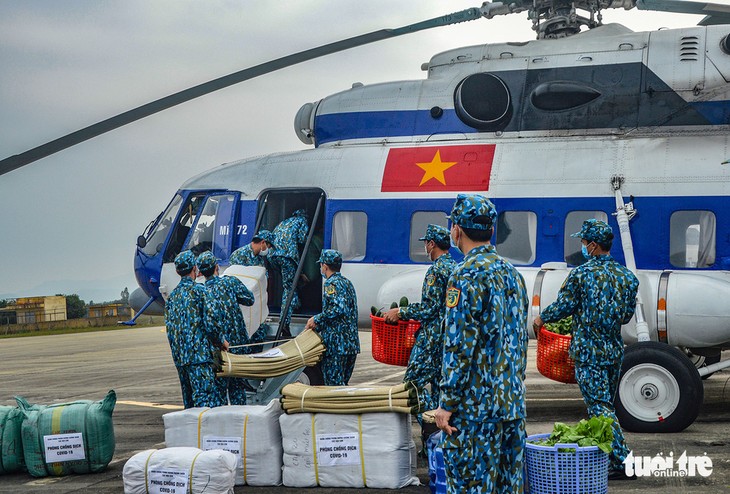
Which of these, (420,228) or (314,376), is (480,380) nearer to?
(314,376)

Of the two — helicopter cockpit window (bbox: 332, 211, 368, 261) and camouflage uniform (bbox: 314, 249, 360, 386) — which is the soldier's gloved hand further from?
helicopter cockpit window (bbox: 332, 211, 368, 261)

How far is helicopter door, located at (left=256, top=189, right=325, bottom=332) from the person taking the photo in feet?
34.2

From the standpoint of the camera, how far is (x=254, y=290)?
30.6 feet

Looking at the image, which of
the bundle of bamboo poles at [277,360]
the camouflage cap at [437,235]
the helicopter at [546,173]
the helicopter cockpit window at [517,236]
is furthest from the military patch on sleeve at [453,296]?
the helicopter cockpit window at [517,236]

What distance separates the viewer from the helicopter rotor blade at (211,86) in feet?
19.7

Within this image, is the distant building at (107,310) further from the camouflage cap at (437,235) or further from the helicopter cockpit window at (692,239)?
the camouflage cap at (437,235)

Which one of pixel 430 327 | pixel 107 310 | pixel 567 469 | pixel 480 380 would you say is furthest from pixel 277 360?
pixel 107 310

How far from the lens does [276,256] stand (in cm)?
990

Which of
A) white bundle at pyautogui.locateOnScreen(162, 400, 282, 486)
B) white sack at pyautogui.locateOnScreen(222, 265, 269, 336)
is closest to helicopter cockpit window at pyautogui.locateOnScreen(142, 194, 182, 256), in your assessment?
white sack at pyautogui.locateOnScreen(222, 265, 269, 336)

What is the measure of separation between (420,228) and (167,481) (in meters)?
4.85

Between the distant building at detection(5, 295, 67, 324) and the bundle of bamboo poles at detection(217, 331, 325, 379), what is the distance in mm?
46978

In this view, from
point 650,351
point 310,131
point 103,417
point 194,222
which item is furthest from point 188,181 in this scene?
point 650,351

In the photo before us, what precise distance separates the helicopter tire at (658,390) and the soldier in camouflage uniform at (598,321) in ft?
5.76

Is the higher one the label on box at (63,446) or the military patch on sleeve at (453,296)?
Result: the military patch on sleeve at (453,296)
